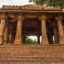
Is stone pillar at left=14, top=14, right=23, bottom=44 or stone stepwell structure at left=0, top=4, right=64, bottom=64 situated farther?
stone pillar at left=14, top=14, right=23, bottom=44

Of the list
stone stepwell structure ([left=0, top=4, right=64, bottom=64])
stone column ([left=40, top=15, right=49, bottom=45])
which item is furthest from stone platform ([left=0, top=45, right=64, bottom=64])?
stone column ([left=40, top=15, right=49, bottom=45])

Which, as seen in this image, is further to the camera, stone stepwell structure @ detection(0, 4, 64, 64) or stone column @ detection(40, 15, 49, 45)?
stone column @ detection(40, 15, 49, 45)

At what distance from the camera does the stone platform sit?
9344 mm

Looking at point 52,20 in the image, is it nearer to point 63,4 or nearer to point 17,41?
point 17,41

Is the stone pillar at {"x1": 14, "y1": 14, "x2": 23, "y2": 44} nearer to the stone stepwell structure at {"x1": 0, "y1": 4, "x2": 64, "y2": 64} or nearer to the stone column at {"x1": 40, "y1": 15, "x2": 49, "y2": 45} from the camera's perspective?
the stone stepwell structure at {"x1": 0, "y1": 4, "x2": 64, "y2": 64}

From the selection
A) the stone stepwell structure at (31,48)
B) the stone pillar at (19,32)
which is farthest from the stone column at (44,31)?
the stone pillar at (19,32)

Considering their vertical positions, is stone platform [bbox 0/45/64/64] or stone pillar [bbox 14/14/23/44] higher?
stone pillar [bbox 14/14/23/44]

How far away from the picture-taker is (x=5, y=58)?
32.2ft

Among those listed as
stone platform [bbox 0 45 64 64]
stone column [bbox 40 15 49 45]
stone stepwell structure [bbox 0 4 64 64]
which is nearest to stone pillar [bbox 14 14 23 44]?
stone stepwell structure [bbox 0 4 64 64]

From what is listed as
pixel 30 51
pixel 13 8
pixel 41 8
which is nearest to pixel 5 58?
pixel 30 51

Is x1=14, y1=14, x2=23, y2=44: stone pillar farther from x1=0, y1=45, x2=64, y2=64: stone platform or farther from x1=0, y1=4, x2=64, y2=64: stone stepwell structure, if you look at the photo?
x1=0, y1=45, x2=64, y2=64: stone platform

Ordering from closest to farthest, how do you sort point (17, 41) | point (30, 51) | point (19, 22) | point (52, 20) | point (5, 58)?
point (5, 58)
point (30, 51)
point (17, 41)
point (19, 22)
point (52, 20)

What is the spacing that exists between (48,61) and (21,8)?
336 inches

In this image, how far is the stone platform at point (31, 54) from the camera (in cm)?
934
